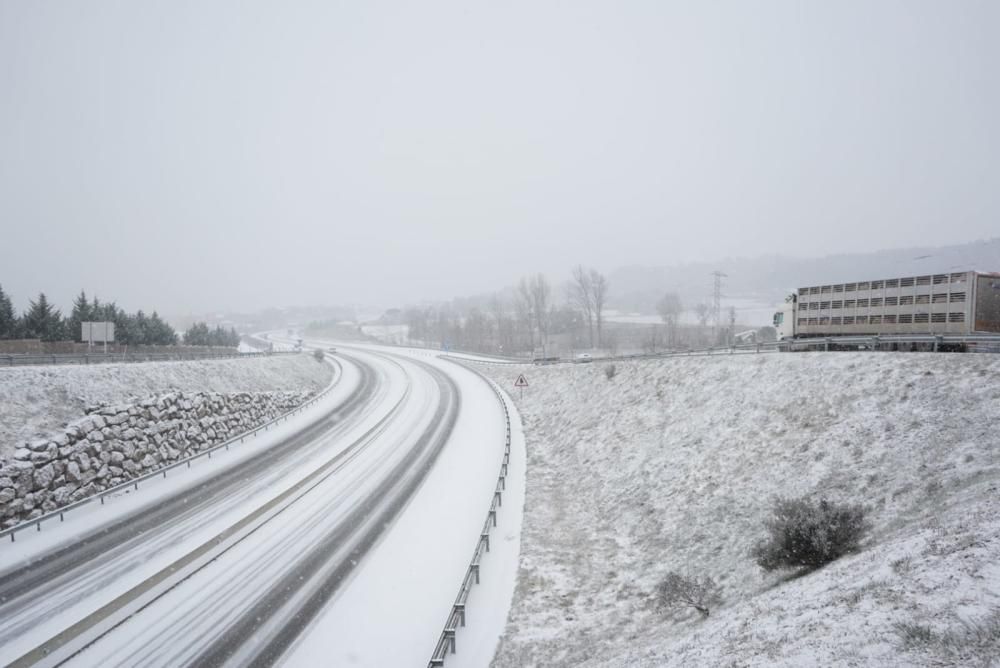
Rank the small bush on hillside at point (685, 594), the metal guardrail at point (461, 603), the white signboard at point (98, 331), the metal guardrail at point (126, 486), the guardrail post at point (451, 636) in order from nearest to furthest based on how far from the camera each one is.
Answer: the metal guardrail at point (461, 603), the guardrail post at point (451, 636), the small bush on hillside at point (685, 594), the metal guardrail at point (126, 486), the white signboard at point (98, 331)

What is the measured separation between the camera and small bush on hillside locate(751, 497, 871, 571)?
10.4 meters

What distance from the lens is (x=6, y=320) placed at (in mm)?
42281

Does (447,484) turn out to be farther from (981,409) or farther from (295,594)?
(981,409)

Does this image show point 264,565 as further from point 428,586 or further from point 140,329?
point 140,329

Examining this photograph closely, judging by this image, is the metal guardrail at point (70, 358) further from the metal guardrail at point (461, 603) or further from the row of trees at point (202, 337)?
the row of trees at point (202, 337)

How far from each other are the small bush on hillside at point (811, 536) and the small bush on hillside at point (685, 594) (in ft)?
4.69

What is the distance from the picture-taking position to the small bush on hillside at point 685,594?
11.2 m

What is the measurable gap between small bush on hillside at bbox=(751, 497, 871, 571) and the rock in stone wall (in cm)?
2662

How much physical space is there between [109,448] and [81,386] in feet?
16.5

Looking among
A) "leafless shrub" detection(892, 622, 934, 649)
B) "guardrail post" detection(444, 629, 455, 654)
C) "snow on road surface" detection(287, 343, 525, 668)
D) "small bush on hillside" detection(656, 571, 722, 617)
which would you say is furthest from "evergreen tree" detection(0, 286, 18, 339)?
"leafless shrub" detection(892, 622, 934, 649)

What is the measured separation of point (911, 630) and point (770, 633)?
2063 mm

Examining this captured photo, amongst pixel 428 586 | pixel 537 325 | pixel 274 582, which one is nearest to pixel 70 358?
pixel 274 582

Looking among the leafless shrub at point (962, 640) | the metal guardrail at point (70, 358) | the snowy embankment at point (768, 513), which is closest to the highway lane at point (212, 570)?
the snowy embankment at point (768, 513)

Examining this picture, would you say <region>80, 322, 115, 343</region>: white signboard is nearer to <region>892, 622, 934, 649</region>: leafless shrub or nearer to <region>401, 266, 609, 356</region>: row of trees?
<region>892, 622, 934, 649</region>: leafless shrub
